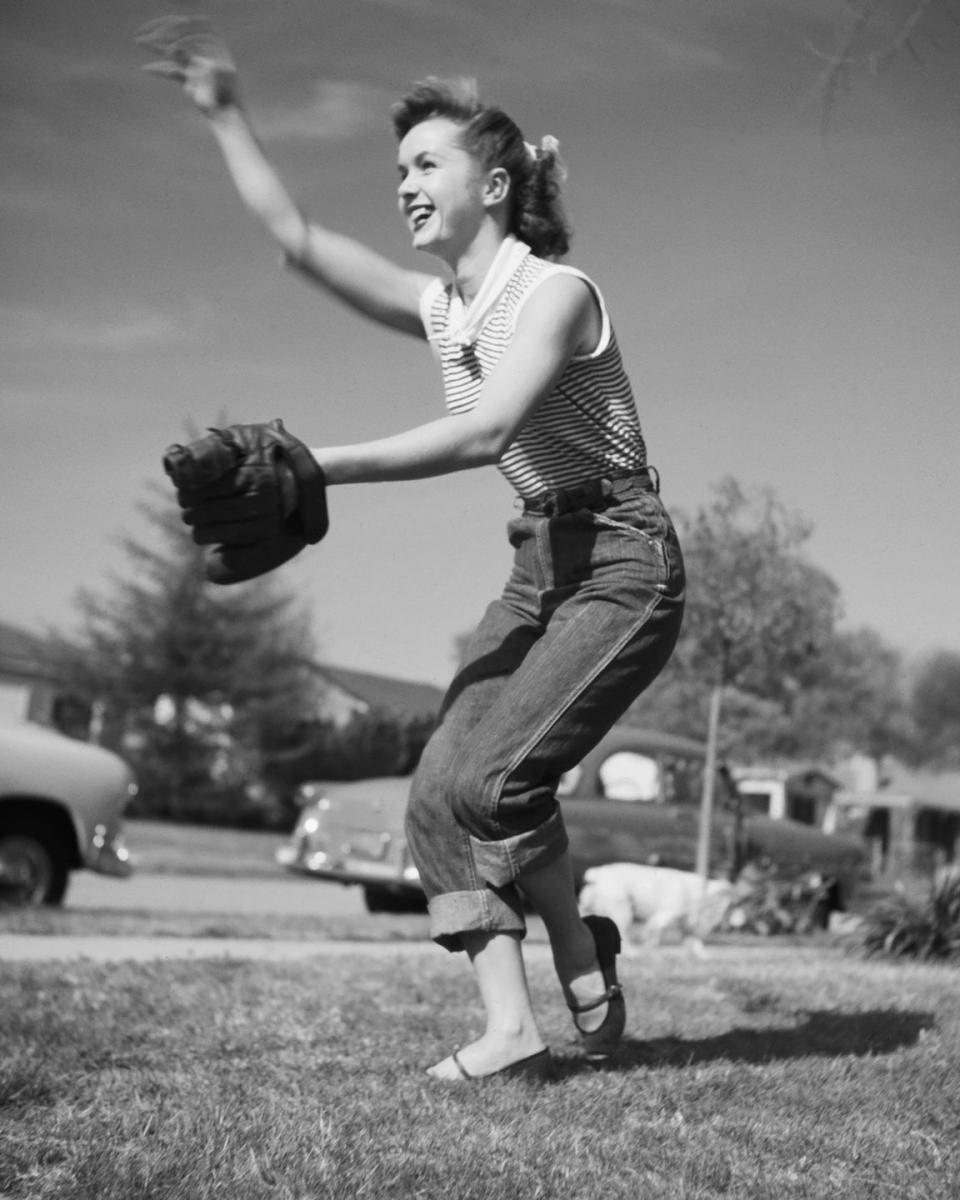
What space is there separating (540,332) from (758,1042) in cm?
214

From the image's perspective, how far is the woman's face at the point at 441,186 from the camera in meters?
3.57

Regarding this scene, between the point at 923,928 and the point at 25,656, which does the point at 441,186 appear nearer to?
the point at 923,928

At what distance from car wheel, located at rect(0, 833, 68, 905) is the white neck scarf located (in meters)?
6.54

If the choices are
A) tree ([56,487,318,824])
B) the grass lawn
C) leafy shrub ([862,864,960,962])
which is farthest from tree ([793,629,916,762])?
the grass lawn

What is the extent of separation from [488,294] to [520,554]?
0.62 metres

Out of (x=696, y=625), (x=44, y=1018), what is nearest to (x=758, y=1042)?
(x=44, y=1018)

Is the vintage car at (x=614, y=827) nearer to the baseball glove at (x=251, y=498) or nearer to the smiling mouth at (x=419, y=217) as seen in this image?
the smiling mouth at (x=419, y=217)

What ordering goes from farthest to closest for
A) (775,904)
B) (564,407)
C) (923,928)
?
(775,904) < (923,928) < (564,407)

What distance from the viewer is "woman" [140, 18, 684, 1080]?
11.2 ft

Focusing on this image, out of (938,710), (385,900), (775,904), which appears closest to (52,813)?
(385,900)

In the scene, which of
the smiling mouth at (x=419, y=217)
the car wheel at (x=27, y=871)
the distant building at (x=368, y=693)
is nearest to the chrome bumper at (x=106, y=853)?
the car wheel at (x=27, y=871)

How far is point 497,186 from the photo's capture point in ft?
11.9

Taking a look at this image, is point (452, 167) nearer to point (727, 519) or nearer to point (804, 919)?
point (804, 919)

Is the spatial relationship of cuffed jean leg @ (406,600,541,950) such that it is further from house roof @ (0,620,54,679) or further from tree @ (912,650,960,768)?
tree @ (912,650,960,768)
